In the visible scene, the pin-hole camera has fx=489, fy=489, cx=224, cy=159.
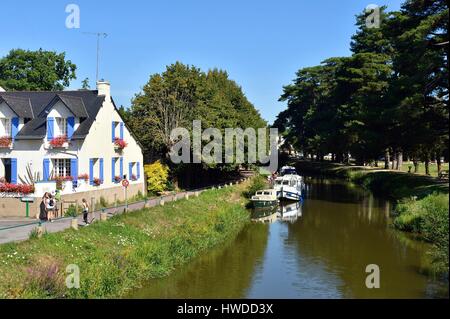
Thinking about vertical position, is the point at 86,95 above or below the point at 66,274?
above

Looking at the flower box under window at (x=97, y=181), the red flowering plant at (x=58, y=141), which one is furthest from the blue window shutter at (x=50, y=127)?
the flower box under window at (x=97, y=181)

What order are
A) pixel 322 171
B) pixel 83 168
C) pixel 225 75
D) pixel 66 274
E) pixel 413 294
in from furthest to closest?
pixel 322 171, pixel 225 75, pixel 83 168, pixel 413 294, pixel 66 274

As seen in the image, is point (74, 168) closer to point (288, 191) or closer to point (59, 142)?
point (59, 142)

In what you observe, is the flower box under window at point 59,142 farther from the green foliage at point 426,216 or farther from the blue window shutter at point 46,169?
the green foliage at point 426,216

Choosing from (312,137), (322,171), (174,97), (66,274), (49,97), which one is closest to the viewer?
(66,274)

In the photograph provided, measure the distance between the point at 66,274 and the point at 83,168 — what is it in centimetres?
1557

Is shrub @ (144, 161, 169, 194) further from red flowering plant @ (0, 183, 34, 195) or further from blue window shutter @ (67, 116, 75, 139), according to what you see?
red flowering plant @ (0, 183, 34, 195)

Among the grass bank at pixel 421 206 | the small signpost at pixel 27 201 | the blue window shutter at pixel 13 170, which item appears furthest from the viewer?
the blue window shutter at pixel 13 170

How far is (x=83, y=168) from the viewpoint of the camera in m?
31.9

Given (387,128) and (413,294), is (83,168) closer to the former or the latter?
(413,294)

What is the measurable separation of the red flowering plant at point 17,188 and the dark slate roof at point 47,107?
391 cm

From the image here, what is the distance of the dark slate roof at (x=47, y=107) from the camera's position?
3203 centimetres

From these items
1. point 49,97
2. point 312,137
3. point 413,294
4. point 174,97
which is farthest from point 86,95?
point 312,137
